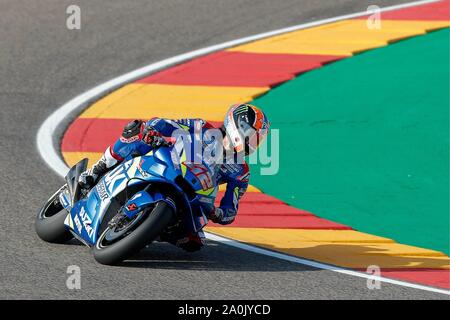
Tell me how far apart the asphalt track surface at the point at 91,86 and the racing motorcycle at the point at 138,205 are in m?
0.18

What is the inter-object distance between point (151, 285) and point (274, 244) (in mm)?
1652

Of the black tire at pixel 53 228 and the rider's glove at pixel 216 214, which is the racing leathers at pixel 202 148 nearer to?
the rider's glove at pixel 216 214

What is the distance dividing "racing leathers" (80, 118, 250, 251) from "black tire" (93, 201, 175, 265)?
0.41 metres

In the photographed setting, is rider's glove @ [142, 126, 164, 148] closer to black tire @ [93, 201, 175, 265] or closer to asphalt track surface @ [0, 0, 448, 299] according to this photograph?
black tire @ [93, 201, 175, 265]

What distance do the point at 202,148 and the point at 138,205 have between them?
64cm

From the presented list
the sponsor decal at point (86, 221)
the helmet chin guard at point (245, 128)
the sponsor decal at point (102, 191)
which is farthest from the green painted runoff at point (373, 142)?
the sponsor decal at point (86, 221)

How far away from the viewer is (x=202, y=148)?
766 cm

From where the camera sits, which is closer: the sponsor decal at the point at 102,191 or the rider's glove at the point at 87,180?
the sponsor decal at the point at 102,191

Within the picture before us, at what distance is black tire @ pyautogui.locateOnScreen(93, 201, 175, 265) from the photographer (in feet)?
23.6

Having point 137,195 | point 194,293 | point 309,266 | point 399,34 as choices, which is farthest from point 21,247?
point 399,34

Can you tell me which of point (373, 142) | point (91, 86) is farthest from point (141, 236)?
point (91, 86)

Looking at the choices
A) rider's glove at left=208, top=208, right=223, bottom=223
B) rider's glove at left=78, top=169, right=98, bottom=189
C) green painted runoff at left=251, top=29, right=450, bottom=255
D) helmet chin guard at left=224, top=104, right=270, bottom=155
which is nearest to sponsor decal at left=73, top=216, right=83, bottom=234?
rider's glove at left=78, top=169, right=98, bottom=189

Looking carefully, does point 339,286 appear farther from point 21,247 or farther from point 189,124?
point 21,247

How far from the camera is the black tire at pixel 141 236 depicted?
7.18 metres
